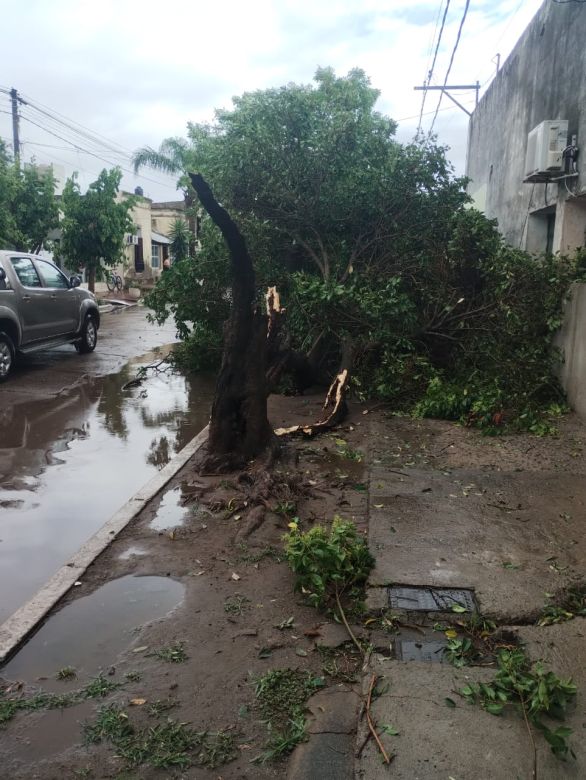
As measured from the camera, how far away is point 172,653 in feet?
11.4

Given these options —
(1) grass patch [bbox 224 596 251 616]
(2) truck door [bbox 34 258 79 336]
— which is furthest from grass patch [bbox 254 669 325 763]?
(2) truck door [bbox 34 258 79 336]

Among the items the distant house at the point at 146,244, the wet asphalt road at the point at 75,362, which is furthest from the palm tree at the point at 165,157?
the wet asphalt road at the point at 75,362

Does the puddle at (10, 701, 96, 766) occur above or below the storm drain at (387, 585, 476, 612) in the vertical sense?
below

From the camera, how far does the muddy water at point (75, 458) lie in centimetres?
483

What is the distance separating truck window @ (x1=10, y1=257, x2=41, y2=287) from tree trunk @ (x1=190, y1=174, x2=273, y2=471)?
20.0 feet

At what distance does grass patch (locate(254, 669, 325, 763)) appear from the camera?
9.10 ft

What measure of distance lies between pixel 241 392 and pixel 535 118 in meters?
6.58

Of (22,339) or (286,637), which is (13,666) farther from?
(22,339)

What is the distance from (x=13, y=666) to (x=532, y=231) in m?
9.34

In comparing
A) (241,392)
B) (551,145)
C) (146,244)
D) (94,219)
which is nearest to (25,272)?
(241,392)

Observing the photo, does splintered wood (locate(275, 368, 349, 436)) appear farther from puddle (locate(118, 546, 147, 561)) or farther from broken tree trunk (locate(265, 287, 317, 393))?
puddle (locate(118, 546, 147, 561))

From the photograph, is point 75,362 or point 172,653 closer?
point 172,653

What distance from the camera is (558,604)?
382 cm

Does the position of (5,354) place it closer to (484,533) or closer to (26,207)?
(484,533)
